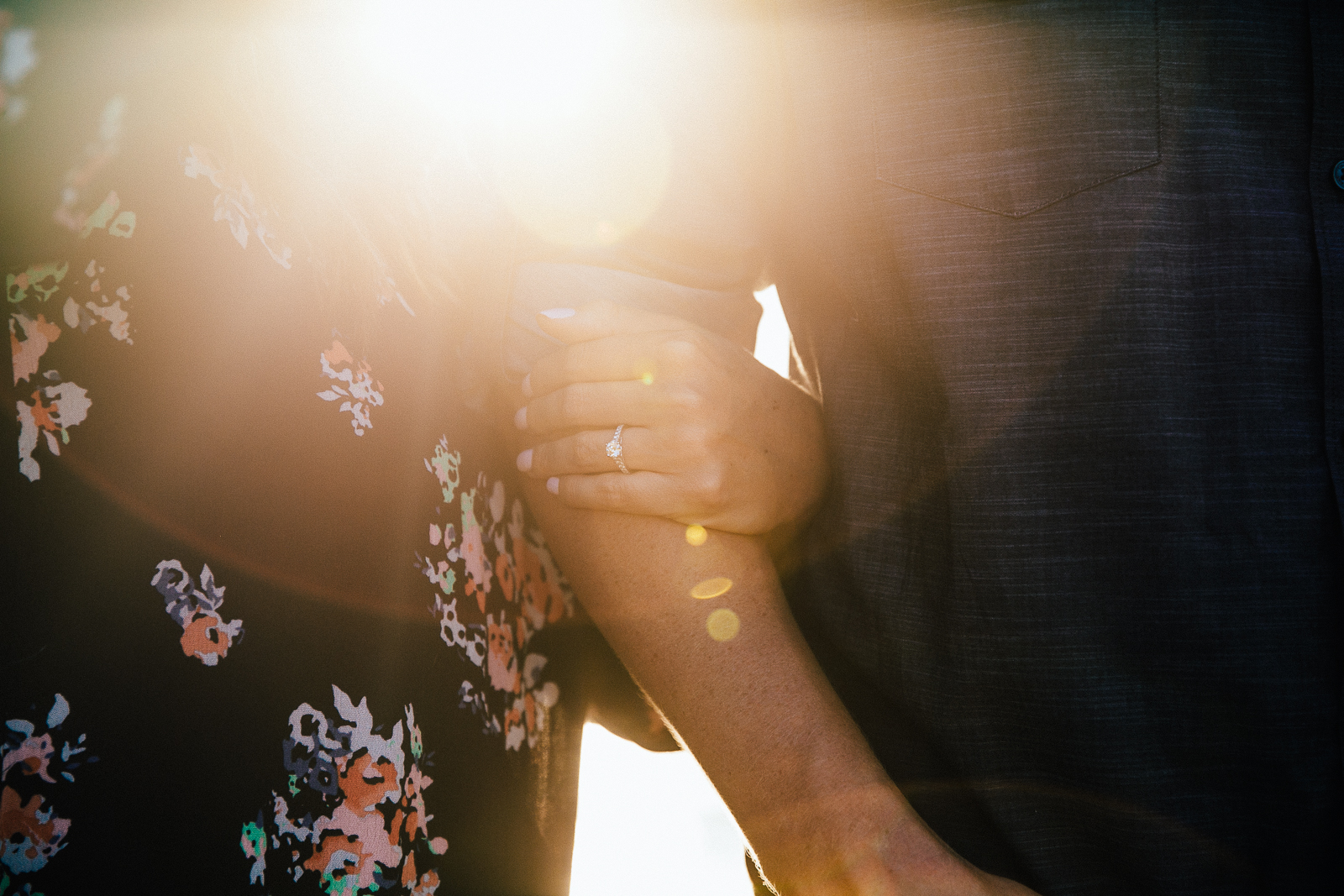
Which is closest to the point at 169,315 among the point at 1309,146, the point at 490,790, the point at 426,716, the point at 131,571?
the point at 131,571

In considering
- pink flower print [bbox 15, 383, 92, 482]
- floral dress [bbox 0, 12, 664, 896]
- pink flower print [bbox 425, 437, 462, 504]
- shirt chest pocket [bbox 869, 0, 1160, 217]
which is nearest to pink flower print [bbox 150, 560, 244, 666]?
floral dress [bbox 0, 12, 664, 896]

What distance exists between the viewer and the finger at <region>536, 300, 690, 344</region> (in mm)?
811

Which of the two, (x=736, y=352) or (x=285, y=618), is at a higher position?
(x=736, y=352)

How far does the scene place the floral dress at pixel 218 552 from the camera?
1.52 ft

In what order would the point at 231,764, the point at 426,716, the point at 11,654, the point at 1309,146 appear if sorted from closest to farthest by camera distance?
the point at 11,654, the point at 231,764, the point at 426,716, the point at 1309,146

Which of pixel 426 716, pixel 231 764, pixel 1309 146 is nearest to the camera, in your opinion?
pixel 231 764

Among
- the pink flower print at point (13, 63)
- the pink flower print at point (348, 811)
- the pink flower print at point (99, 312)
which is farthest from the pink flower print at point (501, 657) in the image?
the pink flower print at point (13, 63)

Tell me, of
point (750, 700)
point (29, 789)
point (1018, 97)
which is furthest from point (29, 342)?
point (1018, 97)

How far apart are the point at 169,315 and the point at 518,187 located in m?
0.38

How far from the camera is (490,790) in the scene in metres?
0.77

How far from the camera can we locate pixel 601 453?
2.61 ft

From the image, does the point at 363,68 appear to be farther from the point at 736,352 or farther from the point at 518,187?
the point at 736,352

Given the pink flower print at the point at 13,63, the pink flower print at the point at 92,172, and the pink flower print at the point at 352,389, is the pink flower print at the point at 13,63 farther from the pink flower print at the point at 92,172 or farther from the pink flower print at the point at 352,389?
the pink flower print at the point at 352,389

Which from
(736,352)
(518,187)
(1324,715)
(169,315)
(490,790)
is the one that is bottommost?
(490,790)
